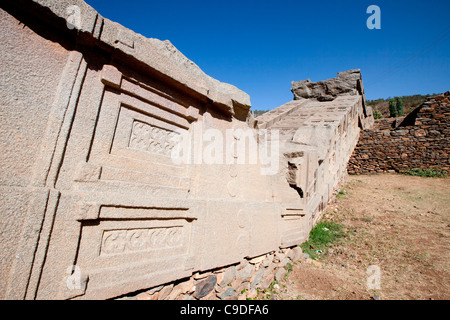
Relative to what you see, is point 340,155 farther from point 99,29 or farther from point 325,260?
point 99,29

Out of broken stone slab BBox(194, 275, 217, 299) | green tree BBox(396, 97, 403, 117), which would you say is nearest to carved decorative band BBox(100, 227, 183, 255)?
broken stone slab BBox(194, 275, 217, 299)

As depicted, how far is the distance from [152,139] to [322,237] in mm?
4132

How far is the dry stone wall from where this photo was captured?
340 inches

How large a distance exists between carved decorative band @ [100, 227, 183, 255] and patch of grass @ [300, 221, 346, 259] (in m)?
3.04

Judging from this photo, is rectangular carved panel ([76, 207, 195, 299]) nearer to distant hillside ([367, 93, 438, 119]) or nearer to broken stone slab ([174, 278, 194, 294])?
broken stone slab ([174, 278, 194, 294])

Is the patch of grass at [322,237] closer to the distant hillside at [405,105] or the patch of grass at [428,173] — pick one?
the patch of grass at [428,173]

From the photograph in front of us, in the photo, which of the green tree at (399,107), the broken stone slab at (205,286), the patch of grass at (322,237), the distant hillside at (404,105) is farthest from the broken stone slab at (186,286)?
the green tree at (399,107)

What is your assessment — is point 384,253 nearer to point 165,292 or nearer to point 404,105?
point 165,292

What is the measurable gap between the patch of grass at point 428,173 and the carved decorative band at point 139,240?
32.7ft

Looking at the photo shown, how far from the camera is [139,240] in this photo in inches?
81.8

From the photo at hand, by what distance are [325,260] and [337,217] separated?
5.74ft

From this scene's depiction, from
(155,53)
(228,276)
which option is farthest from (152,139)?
(228,276)

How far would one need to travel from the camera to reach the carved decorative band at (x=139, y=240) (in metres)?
1.88
